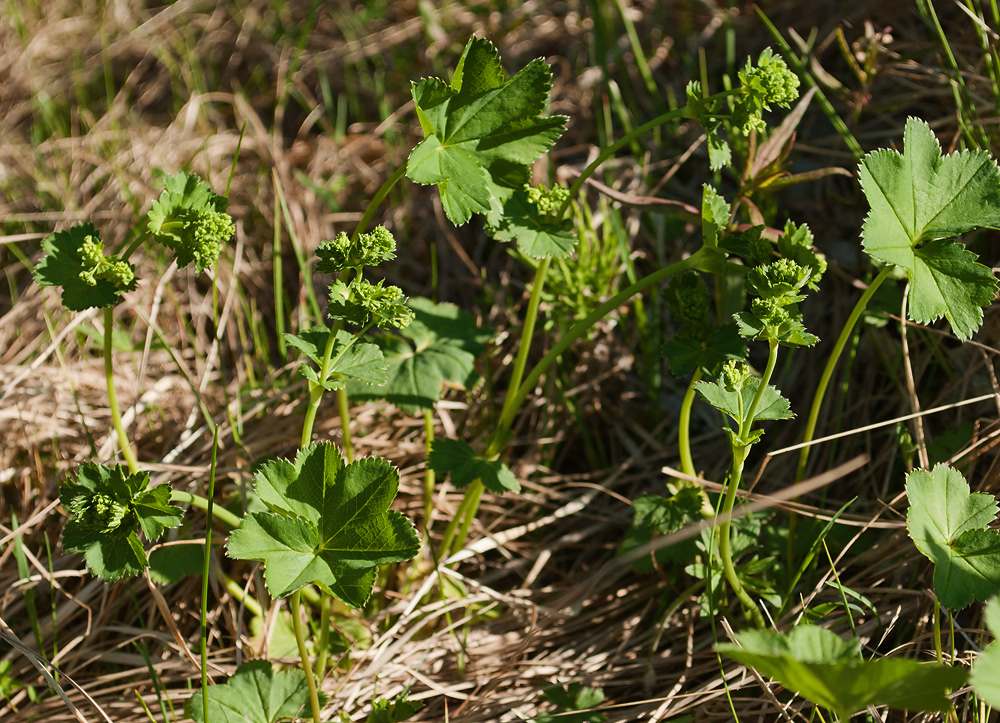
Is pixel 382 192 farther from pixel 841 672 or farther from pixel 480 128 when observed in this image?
pixel 841 672

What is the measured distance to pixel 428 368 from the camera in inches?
90.1

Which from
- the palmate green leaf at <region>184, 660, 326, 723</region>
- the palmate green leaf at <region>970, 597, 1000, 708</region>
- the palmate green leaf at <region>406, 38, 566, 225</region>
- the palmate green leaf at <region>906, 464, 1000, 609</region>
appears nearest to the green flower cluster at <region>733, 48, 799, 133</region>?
the palmate green leaf at <region>406, 38, 566, 225</region>

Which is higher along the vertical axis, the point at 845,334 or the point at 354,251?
the point at 354,251

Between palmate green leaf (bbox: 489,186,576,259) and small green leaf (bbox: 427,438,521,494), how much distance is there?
22.6 inches

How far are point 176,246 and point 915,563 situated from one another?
2.06 metres

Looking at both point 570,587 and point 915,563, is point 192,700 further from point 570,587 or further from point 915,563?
point 915,563

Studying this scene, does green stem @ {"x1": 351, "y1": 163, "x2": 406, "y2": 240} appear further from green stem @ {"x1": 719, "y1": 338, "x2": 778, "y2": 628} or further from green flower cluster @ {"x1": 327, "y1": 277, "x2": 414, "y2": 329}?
green stem @ {"x1": 719, "y1": 338, "x2": 778, "y2": 628}

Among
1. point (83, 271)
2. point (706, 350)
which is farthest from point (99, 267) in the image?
point (706, 350)

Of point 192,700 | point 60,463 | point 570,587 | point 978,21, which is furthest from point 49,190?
point 978,21

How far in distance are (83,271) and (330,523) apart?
85cm

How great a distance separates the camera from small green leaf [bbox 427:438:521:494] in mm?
2004

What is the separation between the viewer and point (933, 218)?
5.73 ft

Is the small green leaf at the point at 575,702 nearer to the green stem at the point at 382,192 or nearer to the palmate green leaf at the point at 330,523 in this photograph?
the palmate green leaf at the point at 330,523

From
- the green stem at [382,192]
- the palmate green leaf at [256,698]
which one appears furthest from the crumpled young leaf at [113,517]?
the green stem at [382,192]
